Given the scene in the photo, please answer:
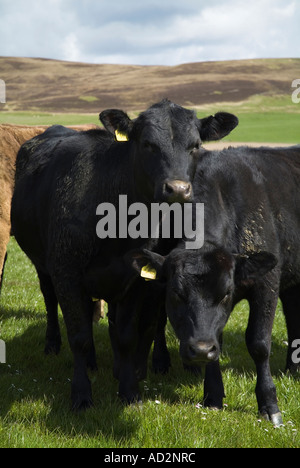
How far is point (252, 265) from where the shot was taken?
4375 mm

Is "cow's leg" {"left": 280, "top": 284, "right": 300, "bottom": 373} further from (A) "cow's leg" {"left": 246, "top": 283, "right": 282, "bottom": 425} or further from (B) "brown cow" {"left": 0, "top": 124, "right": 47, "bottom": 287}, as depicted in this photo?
(B) "brown cow" {"left": 0, "top": 124, "right": 47, "bottom": 287}

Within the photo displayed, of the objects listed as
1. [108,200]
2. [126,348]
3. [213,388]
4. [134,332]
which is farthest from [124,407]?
[108,200]

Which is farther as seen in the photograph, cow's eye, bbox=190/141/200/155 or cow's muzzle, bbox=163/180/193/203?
cow's eye, bbox=190/141/200/155

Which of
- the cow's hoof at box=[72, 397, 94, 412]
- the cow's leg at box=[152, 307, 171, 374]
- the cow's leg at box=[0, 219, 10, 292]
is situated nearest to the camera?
the cow's hoof at box=[72, 397, 94, 412]

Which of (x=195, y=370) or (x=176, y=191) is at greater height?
(x=176, y=191)

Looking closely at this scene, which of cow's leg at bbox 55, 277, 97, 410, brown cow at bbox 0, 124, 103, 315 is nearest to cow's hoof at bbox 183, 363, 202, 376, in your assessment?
cow's leg at bbox 55, 277, 97, 410

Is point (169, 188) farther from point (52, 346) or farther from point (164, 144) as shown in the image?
point (52, 346)

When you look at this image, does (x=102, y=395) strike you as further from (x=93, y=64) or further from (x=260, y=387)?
(x=93, y=64)

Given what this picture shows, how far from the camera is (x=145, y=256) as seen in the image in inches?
168

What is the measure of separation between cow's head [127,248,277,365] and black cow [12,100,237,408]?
0.52 meters

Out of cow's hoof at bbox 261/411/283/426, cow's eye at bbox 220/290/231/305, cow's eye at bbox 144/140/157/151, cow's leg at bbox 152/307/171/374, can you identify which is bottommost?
cow's hoof at bbox 261/411/283/426

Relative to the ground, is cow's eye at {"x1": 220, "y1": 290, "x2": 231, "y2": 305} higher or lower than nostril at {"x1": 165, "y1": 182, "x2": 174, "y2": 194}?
lower

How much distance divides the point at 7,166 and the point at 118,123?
3264mm

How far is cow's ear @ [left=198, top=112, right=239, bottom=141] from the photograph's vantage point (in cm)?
482
